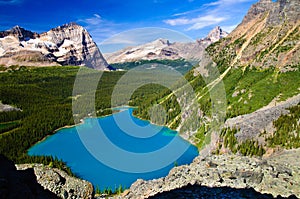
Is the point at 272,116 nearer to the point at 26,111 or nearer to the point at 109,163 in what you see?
the point at 109,163

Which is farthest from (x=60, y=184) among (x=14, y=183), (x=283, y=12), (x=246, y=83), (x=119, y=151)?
(x=283, y=12)

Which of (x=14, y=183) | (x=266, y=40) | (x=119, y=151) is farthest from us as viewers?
(x=266, y=40)

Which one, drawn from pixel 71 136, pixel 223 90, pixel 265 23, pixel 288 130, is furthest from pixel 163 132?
pixel 265 23

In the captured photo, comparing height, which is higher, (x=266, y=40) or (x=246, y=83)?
(x=266, y=40)

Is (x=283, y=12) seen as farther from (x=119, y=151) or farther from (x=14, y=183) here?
(x=14, y=183)

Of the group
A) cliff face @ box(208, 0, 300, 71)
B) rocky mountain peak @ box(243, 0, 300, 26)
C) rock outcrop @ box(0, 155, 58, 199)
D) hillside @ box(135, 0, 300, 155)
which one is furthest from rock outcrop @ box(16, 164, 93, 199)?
rocky mountain peak @ box(243, 0, 300, 26)

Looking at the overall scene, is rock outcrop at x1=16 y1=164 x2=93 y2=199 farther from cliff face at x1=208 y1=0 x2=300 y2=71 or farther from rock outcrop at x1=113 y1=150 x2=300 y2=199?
cliff face at x1=208 y1=0 x2=300 y2=71
